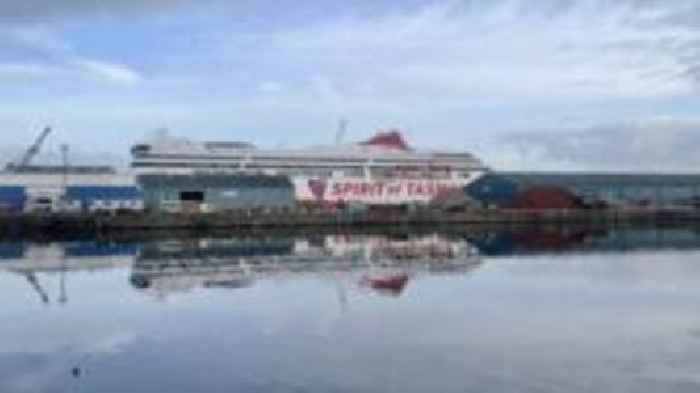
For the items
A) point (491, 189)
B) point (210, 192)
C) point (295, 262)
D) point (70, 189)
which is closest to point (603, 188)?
point (491, 189)

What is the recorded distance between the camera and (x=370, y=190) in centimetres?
6044

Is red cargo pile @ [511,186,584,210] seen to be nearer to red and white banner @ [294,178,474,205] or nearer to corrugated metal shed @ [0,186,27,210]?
red and white banner @ [294,178,474,205]

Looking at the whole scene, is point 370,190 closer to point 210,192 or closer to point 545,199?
point 545,199

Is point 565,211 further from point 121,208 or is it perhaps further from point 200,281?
point 200,281

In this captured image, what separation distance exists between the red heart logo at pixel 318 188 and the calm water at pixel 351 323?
90.9 feet

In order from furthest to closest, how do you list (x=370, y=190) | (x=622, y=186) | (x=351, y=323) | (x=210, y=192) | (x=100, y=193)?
(x=622, y=186) < (x=370, y=190) < (x=210, y=192) < (x=100, y=193) < (x=351, y=323)

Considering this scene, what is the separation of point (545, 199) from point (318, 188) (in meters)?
10.7

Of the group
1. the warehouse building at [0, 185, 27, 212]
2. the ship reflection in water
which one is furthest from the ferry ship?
the ship reflection in water

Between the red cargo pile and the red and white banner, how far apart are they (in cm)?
447

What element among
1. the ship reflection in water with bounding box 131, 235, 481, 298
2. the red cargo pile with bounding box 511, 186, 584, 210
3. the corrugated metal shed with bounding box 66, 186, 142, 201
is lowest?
the ship reflection in water with bounding box 131, 235, 481, 298

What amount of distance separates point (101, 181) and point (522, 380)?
43893 mm

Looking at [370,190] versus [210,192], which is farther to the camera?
[370,190]

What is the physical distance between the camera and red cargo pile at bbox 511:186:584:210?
192 feet

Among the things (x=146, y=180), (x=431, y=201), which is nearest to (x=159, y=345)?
(x=146, y=180)
